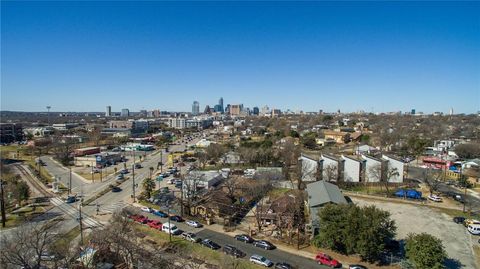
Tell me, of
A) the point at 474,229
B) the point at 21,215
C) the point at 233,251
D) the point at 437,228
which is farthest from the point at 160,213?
the point at 474,229

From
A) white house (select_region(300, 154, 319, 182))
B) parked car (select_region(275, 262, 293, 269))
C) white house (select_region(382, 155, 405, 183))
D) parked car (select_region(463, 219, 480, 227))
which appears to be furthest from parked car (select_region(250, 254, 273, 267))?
white house (select_region(382, 155, 405, 183))

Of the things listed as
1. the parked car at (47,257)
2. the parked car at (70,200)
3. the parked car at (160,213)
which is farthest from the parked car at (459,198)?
the parked car at (70,200)

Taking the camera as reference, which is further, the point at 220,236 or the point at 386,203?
the point at 386,203

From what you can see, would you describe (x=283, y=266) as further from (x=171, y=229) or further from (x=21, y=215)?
(x=21, y=215)

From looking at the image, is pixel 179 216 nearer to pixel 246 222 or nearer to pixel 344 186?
pixel 246 222

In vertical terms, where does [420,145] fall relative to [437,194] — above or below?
above

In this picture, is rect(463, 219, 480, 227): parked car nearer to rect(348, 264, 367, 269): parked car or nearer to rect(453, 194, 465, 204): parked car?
rect(453, 194, 465, 204): parked car

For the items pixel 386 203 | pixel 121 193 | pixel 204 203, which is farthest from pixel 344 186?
pixel 121 193
